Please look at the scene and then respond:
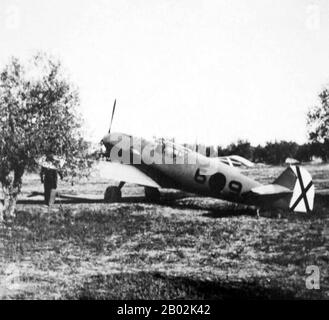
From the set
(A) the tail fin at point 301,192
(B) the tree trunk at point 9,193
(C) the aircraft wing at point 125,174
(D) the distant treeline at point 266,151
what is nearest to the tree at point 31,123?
(B) the tree trunk at point 9,193

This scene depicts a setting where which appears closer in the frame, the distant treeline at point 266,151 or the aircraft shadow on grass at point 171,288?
the aircraft shadow on grass at point 171,288

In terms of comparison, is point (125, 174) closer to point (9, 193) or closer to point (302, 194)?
point (9, 193)

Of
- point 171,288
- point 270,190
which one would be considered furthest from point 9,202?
point 270,190

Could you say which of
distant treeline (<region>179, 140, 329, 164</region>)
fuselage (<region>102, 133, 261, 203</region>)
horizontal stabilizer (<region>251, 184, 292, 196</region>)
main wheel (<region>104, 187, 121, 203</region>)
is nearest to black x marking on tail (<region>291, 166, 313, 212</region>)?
horizontal stabilizer (<region>251, 184, 292, 196</region>)

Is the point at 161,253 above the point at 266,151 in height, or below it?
below

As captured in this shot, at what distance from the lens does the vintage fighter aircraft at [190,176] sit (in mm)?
10531

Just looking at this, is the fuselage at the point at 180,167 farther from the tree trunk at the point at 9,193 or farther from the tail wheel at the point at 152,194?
the tree trunk at the point at 9,193

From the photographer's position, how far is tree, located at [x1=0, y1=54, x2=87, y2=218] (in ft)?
31.9

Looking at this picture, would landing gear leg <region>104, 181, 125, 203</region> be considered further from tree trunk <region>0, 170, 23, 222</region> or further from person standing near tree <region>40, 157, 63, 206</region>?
tree trunk <region>0, 170, 23, 222</region>

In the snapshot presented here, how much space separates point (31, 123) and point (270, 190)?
243 inches

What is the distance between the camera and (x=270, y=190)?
1046 cm
